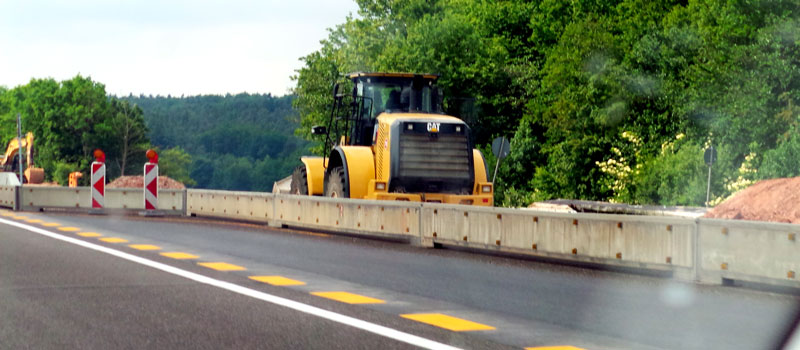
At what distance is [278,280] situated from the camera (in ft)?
38.5

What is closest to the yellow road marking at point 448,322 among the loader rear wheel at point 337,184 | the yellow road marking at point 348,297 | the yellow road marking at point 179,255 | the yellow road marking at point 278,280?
the yellow road marking at point 348,297

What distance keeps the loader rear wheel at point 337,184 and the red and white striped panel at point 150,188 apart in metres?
5.89

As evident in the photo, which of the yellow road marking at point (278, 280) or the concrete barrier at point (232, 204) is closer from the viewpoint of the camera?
the yellow road marking at point (278, 280)

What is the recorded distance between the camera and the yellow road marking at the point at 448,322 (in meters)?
8.28

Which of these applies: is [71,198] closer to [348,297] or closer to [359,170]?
[359,170]

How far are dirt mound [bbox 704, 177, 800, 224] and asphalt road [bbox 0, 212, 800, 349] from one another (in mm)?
11002

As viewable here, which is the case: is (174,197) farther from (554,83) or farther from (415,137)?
(554,83)

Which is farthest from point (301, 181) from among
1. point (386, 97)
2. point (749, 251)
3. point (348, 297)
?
point (348, 297)

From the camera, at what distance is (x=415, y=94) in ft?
75.5

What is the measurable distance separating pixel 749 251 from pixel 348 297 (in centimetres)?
441

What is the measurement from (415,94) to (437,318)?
47.5 ft

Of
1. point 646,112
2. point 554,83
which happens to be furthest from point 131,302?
point 554,83

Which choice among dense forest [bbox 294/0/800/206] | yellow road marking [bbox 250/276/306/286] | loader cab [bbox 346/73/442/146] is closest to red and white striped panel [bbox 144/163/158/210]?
loader cab [bbox 346/73/442/146]

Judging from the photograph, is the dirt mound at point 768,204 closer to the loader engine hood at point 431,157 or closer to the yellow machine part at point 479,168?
the yellow machine part at point 479,168
